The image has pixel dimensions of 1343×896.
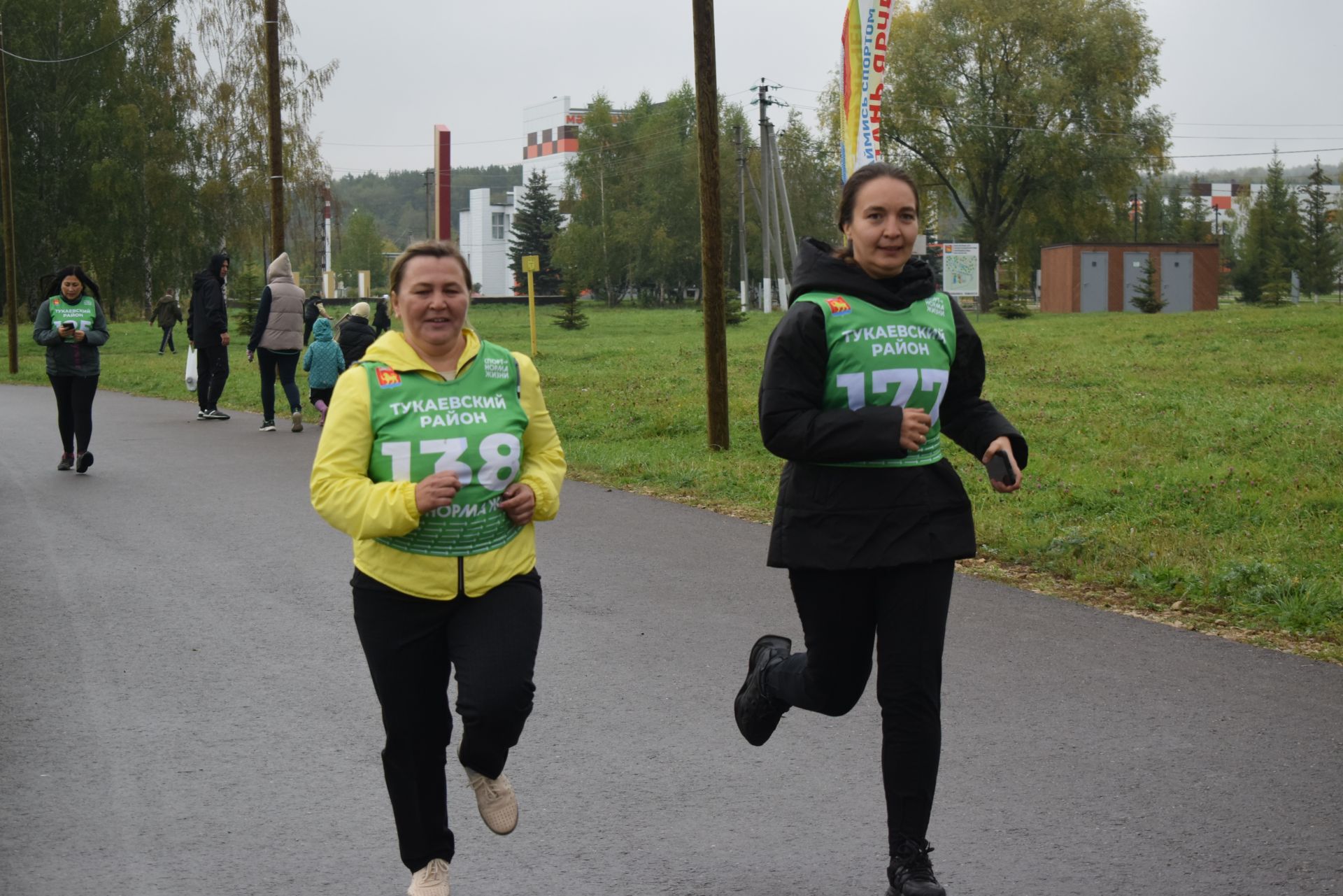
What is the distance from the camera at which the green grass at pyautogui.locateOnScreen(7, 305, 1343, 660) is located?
8.15 m

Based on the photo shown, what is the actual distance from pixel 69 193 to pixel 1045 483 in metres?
49.9

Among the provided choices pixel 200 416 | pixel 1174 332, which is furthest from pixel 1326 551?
pixel 1174 332

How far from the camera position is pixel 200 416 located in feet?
65.3

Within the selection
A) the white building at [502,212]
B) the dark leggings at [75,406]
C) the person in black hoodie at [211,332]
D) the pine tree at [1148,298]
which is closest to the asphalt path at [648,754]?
the dark leggings at [75,406]

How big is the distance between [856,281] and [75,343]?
11027 mm

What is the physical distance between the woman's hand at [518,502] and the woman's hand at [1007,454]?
1195 mm

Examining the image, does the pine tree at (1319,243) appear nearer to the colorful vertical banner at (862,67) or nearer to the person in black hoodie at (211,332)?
the colorful vertical banner at (862,67)

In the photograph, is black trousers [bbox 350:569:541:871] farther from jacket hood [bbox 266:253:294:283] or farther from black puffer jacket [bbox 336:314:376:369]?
jacket hood [bbox 266:253:294:283]

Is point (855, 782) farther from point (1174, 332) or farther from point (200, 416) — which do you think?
point (1174, 332)

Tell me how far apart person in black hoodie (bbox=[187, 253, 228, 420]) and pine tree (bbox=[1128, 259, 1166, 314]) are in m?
37.7

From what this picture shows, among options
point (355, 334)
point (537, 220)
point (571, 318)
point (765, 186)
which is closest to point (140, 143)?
point (571, 318)

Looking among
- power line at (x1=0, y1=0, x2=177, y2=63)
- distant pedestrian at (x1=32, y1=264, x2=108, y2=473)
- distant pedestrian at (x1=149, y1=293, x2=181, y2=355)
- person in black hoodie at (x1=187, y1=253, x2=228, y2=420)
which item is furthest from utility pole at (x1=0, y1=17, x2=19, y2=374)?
distant pedestrian at (x1=32, y1=264, x2=108, y2=473)

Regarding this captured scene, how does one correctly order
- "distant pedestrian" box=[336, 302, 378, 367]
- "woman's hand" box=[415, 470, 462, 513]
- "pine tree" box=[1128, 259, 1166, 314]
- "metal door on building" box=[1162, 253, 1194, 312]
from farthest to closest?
1. "metal door on building" box=[1162, 253, 1194, 312]
2. "pine tree" box=[1128, 259, 1166, 314]
3. "distant pedestrian" box=[336, 302, 378, 367]
4. "woman's hand" box=[415, 470, 462, 513]

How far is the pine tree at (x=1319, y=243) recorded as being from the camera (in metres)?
90.0
